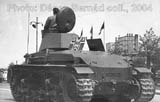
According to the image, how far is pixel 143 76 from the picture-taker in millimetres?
14555

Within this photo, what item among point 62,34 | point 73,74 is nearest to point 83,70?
point 73,74

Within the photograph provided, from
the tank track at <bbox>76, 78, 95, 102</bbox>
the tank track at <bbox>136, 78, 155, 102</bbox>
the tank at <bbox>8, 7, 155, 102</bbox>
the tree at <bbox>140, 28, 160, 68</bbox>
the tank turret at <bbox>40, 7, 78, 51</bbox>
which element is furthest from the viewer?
the tree at <bbox>140, 28, 160, 68</bbox>

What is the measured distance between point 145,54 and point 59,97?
27.9 metres

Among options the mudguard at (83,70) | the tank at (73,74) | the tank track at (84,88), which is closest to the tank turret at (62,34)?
the tank at (73,74)

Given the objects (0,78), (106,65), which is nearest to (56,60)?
(106,65)

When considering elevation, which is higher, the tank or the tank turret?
the tank turret

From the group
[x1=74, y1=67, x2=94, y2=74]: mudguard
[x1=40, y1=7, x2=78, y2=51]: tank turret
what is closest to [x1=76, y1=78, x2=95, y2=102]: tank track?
[x1=74, y1=67, x2=94, y2=74]: mudguard

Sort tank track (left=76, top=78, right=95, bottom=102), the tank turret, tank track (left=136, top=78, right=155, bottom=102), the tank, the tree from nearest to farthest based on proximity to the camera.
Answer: tank track (left=76, top=78, right=95, bottom=102)
the tank
tank track (left=136, top=78, right=155, bottom=102)
the tank turret
the tree

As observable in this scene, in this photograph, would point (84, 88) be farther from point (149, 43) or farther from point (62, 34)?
point (149, 43)

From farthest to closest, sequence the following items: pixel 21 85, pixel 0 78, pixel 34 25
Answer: pixel 0 78 → pixel 34 25 → pixel 21 85

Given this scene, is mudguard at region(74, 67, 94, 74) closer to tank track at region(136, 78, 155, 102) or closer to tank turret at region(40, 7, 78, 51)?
tank track at region(136, 78, 155, 102)

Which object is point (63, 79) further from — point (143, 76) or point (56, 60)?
point (143, 76)

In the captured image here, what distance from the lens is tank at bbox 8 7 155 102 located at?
13.1 metres

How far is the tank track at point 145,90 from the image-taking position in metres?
14.2
